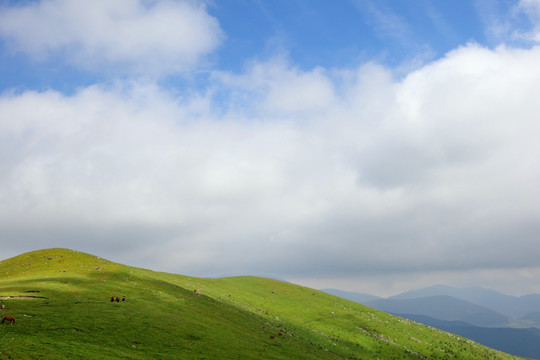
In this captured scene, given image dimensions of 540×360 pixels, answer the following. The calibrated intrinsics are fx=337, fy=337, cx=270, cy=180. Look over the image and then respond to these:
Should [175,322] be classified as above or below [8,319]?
below

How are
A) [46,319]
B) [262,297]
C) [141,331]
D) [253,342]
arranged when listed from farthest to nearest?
1. [262,297]
2. [253,342]
3. [141,331]
4. [46,319]

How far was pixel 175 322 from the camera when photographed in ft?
144

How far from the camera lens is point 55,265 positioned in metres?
72.6

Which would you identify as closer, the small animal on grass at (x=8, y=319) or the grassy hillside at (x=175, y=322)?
the small animal on grass at (x=8, y=319)

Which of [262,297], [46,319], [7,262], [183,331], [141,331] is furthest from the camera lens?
[262,297]

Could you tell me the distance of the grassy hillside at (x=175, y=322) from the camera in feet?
108

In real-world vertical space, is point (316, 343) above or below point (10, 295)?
below

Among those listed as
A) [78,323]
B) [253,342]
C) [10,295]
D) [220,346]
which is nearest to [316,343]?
[253,342]

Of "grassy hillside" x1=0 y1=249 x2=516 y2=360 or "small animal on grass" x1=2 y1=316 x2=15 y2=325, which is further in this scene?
"grassy hillside" x1=0 y1=249 x2=516 y2=360

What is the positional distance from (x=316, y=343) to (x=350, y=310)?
34.5 meters

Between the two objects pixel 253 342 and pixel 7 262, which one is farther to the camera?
pixel 7 262

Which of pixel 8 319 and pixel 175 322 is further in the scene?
pixel 175 322

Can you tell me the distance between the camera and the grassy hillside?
33.0 metres

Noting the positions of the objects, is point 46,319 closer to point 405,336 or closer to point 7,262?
point 7,262
